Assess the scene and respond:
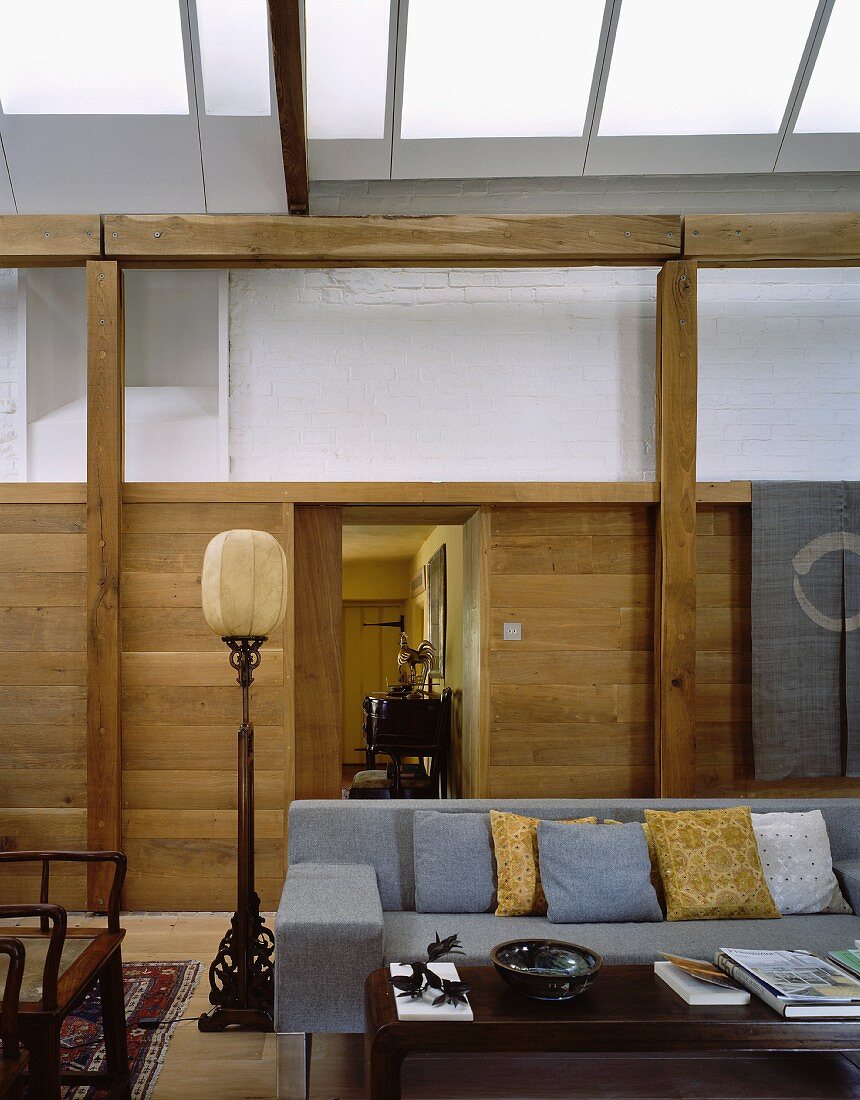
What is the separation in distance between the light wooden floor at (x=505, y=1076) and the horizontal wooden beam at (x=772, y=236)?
343 centimetres

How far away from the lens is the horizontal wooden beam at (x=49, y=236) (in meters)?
4.37

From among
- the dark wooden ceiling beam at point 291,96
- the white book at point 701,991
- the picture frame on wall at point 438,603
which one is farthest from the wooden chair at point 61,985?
the picture frame on wall at point 438,603

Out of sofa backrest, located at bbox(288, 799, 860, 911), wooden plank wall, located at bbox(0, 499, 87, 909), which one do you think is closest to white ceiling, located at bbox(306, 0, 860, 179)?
wooden plank wall, located at bbox(0, 499, 87, 909)

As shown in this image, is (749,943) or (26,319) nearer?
(749,943)

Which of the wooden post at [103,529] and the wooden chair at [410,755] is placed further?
the wooden chair at [410,755]

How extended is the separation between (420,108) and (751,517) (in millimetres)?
2635

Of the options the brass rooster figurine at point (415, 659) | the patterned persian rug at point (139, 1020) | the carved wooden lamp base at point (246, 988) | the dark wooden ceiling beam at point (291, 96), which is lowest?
the patterned persian rug at point (139, 1020)

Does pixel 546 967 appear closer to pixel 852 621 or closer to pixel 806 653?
pixel 806 653

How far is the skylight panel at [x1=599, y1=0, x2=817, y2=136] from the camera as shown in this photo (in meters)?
4.36

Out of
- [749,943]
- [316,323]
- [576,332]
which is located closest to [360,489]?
[316,323]

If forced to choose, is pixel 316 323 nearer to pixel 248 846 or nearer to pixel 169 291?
pixel 169 291

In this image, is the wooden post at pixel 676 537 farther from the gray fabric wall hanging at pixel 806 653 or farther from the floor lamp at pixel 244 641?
the floor lamp at pixel 244 641

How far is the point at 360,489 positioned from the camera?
466cm

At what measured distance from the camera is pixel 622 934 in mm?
2902
